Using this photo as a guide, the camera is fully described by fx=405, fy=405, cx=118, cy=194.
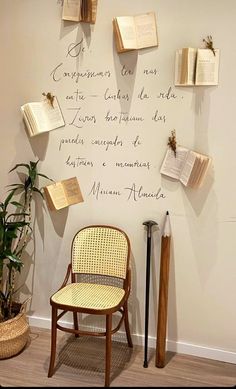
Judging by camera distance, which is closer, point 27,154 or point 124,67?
point 124,67

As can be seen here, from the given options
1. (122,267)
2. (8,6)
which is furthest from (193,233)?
(8,6)

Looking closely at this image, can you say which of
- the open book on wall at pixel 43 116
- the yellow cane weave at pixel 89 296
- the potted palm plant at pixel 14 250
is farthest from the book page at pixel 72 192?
the yellow cane weave at pixel 89 296

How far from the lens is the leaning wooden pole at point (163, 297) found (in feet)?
7.95

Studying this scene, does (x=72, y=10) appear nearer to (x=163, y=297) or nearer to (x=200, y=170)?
(x=200, y=170)

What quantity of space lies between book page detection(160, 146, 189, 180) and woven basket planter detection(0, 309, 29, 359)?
1318mm

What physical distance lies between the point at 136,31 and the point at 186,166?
84 cm

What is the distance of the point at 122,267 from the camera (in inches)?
99.7

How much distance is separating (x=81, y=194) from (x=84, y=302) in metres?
0.72

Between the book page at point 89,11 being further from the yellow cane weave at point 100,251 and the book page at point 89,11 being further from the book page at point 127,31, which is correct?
the yellow cane weave at point 100,251

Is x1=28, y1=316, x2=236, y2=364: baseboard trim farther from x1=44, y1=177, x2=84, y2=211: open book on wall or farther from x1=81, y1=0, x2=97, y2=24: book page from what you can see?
x1=81, y1=0, x2=97, y2=24: book page

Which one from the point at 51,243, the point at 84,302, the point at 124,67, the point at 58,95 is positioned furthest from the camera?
the point at 51,243

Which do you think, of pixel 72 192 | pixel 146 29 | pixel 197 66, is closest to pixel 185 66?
pixel 197 66

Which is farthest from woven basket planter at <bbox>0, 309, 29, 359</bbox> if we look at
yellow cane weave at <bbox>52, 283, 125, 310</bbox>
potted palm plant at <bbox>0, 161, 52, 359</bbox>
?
yellow cane weave at <bbox>52, 283, 125, 310</bbox>

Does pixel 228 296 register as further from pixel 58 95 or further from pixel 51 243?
pixel 58 95
